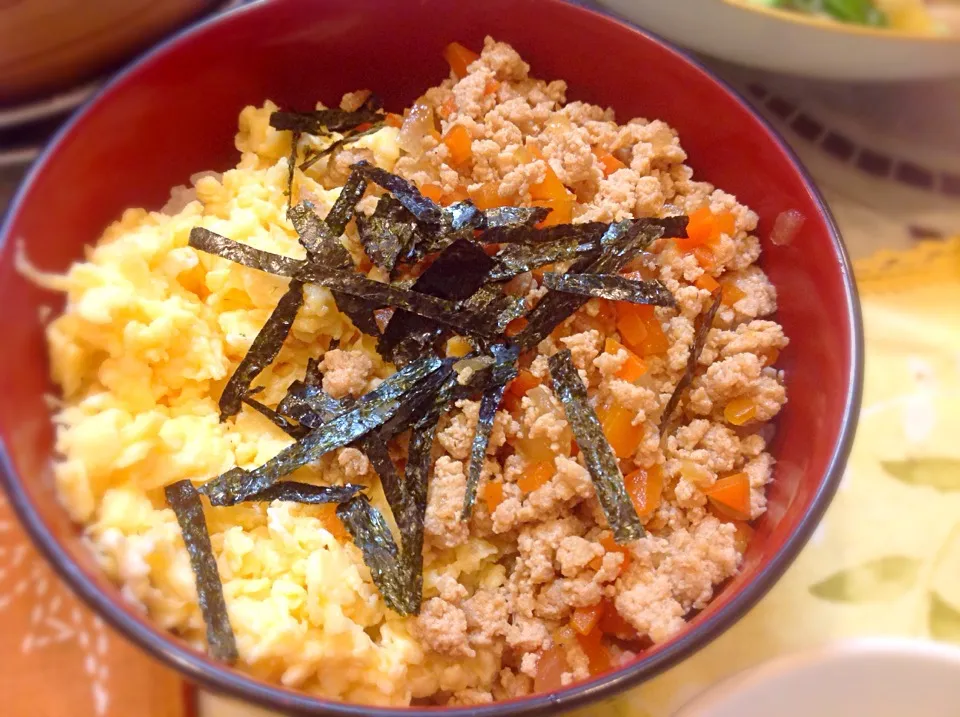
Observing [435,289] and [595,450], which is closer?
[595,450]

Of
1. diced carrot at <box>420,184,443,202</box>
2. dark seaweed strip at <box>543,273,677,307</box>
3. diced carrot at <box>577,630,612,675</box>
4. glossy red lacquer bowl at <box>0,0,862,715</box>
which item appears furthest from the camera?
diced carrot at <box>420,184,443,202</box>

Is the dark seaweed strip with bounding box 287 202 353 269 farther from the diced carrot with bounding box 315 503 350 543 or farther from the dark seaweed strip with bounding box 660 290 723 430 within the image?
the dark seaweed strip with bounding box 660 290 723 430

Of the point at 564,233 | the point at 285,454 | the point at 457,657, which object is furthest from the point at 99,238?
the point at 457,657

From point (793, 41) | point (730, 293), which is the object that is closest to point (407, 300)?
point (730, 293)

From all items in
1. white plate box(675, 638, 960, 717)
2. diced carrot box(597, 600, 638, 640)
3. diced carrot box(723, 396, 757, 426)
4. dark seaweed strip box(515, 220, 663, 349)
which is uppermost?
dark seaweed strip box(515, 220, 663, 349)

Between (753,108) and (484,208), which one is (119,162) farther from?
(753,108)

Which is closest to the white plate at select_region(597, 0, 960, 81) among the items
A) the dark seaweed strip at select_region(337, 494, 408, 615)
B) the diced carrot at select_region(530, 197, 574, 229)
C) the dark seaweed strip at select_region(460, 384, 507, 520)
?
the diced carrot at select_region(530, 197, 574, 229)

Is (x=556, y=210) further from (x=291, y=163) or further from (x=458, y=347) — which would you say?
(x=291, y=163)
